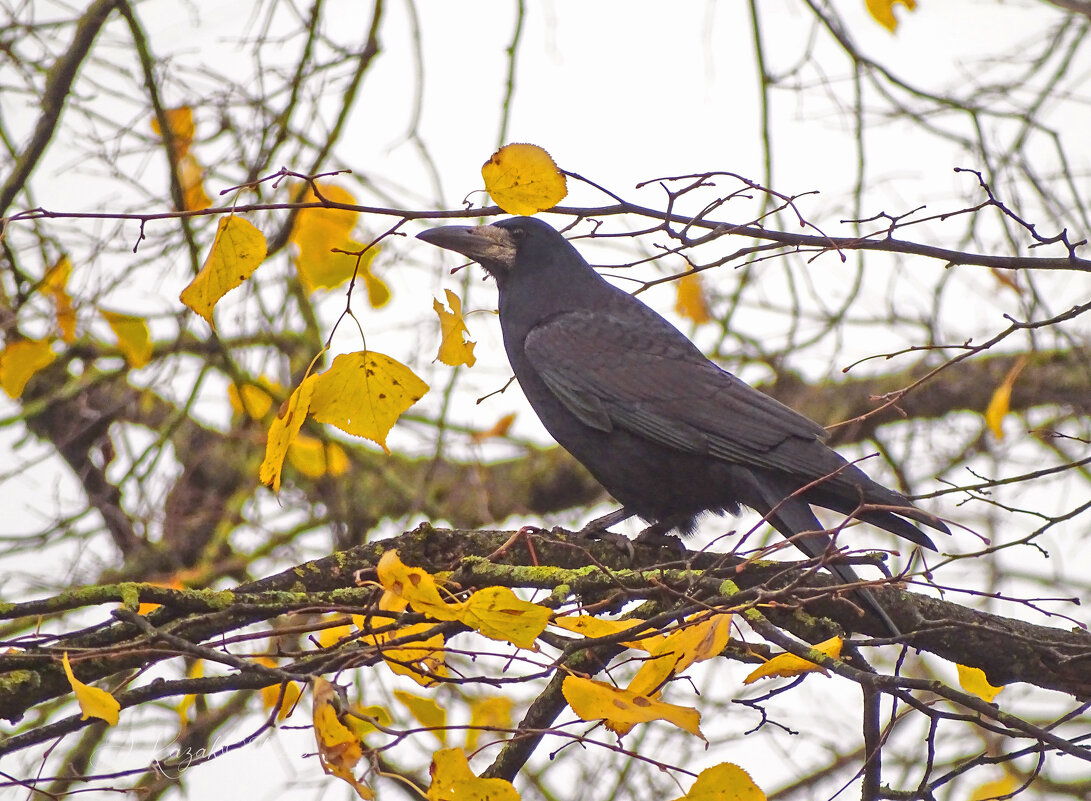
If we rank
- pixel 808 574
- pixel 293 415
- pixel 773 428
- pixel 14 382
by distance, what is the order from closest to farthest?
1. pixel 808 574
2. pixel 293 415
3. pixel 14 382
4. pixel 773 428

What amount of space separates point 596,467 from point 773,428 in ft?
1.96

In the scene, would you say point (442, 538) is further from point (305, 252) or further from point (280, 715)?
point (305, 252)

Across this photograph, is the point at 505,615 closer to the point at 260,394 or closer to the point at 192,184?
the point at 192,184

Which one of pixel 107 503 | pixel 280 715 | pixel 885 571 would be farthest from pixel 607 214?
pixel 107 503

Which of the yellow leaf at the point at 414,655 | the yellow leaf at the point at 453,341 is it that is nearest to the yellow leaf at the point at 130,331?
the yellow leaf at the point at 453,341

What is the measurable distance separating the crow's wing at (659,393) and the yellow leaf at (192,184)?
125 cm

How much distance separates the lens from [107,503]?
542 centimetres

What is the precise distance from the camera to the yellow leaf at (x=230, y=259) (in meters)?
2.37

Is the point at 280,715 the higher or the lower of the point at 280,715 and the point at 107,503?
the lower

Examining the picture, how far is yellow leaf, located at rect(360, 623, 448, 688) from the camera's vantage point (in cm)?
206

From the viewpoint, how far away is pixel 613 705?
1.98m

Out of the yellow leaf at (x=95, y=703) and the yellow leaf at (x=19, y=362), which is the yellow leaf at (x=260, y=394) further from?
the yellow leaf at (x=95, y=703)

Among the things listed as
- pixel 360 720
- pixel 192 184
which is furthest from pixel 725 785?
pixel 192 184

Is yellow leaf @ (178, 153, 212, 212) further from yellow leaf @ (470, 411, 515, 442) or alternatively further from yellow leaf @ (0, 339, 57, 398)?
yellow leaf @ (470, 411, 515, 442)
